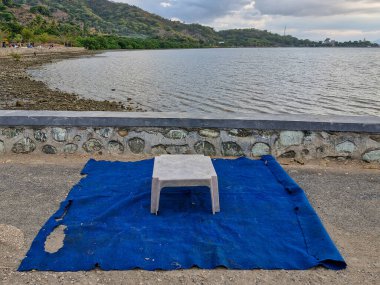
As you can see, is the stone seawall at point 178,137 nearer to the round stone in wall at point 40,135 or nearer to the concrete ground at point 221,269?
the round stone in wall at point 40,135

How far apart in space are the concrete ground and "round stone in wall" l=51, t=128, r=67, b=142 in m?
0.27

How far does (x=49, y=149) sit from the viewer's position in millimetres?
5867

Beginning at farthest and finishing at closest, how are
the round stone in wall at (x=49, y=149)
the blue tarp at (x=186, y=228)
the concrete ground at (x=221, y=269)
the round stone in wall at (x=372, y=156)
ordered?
the round stone in wall at (x=49, y=149)
the round stone in wall at (x=372, y=156)
the blue tarp at (x=186, y=228)
the concrete ground at (x=221, y=269)

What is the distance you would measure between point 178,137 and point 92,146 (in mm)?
1321

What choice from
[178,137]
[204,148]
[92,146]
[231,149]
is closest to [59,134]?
[92,146]

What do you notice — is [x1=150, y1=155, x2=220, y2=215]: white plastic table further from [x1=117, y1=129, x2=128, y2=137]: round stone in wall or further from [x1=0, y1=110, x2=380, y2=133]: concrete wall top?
[x1=117, y1=129, x2=128, y2=137]: round stone in wall

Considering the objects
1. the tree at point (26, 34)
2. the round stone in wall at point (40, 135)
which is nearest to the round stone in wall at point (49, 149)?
the round stone in wall at point (40, 135)

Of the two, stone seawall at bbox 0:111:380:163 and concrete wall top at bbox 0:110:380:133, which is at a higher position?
concrete wall top at bbox 0:110:380:133

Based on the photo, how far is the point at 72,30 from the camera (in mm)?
116375

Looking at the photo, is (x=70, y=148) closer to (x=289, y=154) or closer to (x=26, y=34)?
(x=289, y=154)

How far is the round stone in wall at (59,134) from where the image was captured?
5.81m

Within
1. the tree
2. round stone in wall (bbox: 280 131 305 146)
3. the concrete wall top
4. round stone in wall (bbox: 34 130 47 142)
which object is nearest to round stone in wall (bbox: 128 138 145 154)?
the concrete wall top

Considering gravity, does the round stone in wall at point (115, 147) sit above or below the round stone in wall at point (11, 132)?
below

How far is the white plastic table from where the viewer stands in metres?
3.88
